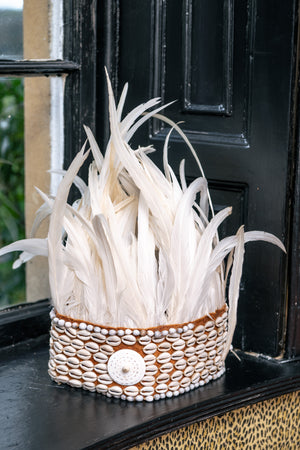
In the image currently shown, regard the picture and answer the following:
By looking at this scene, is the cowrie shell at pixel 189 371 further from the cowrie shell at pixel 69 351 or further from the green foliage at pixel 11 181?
the green foliage at pixel 11 181

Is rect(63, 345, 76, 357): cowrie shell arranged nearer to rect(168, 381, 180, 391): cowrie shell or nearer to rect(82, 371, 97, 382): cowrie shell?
rect(82, 371, 97, 382): cowrie shell

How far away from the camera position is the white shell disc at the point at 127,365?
1092mm

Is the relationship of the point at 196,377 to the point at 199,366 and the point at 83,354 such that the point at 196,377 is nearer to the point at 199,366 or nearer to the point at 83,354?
the point at 199,366

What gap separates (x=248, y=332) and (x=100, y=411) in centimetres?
37

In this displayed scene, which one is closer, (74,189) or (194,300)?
(194,300)

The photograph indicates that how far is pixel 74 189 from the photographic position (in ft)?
4.69

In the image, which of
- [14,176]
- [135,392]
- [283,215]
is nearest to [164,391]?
[135,392]

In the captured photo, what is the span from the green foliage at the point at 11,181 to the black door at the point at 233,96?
6.6 inches

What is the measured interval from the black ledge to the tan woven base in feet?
0.08

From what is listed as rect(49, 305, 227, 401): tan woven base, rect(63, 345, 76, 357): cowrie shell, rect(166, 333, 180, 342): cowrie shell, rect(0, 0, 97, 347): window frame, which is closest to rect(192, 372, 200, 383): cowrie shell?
rect(49, 305, 227, 401): tan woven base

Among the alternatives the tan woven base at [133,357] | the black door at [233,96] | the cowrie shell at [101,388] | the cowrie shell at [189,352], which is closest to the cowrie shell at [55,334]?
the tan woven base at [133,357]

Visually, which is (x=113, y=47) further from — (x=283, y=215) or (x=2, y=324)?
(x=2, y=324)

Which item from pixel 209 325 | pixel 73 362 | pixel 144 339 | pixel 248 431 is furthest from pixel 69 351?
pixel 248 431

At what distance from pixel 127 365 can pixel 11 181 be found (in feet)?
1.56
